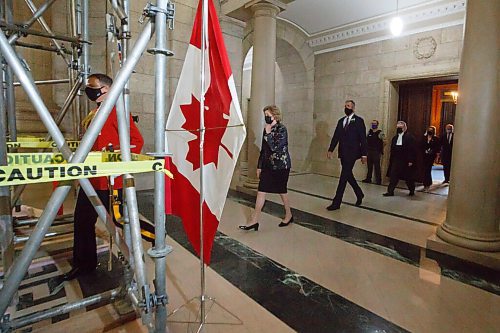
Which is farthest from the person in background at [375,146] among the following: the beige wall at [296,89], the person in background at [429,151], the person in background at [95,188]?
the person in background at [95,188]

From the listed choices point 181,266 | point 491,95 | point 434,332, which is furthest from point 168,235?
point 491,95

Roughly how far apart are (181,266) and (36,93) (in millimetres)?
1943

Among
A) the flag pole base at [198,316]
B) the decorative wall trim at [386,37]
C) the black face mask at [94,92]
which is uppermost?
the decorative wall trim at [386,37]

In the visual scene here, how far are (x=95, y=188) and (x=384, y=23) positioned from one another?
25.8 ft

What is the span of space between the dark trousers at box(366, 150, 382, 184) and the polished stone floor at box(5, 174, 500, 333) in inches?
136

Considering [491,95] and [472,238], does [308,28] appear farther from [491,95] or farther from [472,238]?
[472,238]

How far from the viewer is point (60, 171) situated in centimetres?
103

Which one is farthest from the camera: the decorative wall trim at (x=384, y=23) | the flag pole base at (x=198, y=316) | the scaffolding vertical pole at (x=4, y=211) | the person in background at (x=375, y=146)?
the person in background at (x=375, y=146)

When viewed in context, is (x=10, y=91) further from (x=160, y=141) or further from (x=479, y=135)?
(x=479, y=135)

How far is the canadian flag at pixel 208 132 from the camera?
1.65 meters

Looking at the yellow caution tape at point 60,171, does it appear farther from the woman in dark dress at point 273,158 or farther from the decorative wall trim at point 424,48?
the decorative wall trim at point 424,48

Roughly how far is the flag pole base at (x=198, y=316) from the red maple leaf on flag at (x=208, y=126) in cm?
100

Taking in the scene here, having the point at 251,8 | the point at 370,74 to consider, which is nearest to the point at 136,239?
the point at 251,8

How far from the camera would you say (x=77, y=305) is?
174 centimetres
